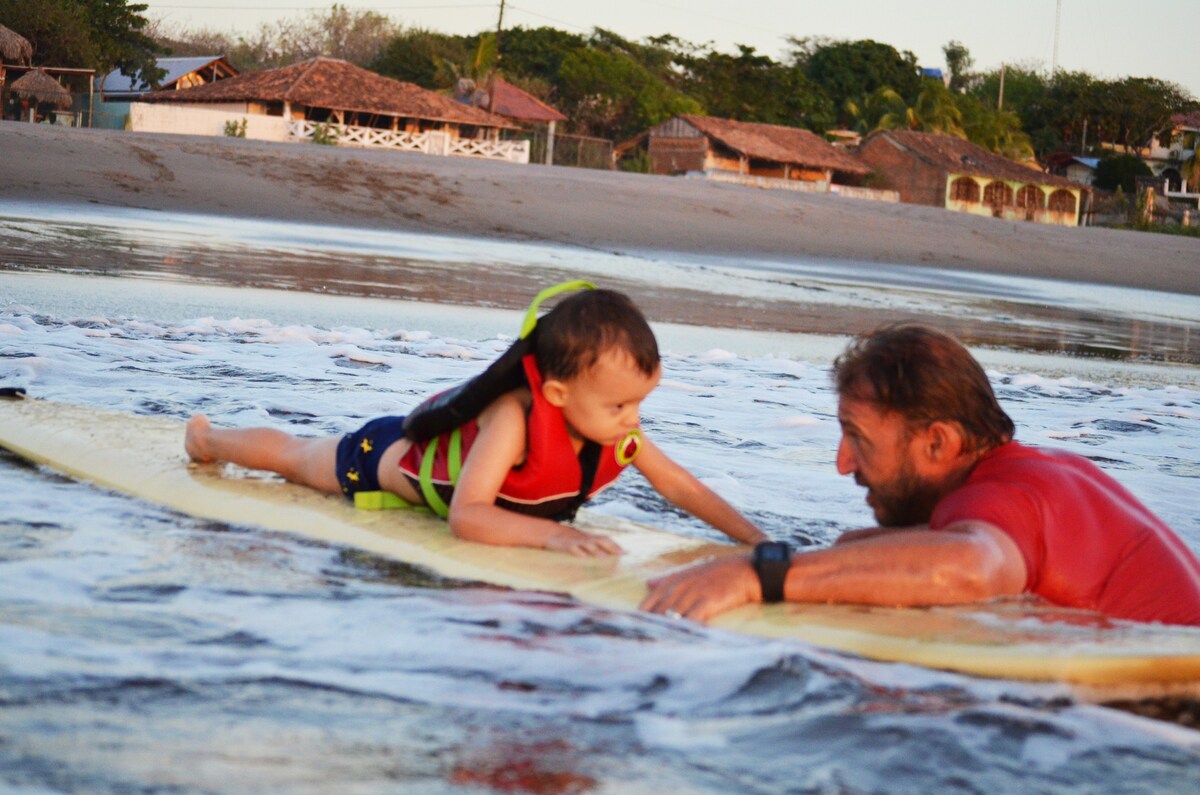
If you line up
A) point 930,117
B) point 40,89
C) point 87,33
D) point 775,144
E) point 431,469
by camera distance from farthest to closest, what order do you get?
point 930,117 < point 775,144 < point 87,33 < point 40,89 < point 431,469

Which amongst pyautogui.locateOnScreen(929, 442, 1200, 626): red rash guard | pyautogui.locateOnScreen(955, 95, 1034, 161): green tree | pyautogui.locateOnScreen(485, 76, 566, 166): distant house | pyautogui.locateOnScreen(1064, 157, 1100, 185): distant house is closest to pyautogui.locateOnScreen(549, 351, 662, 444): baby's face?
pyautogui.locateOnScreen(929, 442, 1200, 626): red rash guard

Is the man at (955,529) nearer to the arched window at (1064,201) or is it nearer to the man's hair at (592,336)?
the man's hair at (592,336)

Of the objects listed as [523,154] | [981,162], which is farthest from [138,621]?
[981,162]

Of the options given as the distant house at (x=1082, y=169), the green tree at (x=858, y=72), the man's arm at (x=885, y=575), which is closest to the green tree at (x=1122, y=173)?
the distant house at (x=1082, y=169)

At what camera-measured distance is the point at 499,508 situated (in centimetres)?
327

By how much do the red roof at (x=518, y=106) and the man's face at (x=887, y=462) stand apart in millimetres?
47805

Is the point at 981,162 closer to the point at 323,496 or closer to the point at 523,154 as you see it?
the point at 523,154

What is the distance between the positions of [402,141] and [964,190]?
24292mm

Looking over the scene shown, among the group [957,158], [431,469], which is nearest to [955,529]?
[431,469]

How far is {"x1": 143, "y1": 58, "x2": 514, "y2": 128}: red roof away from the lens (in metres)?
40.4

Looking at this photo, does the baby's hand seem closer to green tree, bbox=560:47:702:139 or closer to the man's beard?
the man's beard

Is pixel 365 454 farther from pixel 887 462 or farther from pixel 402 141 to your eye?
pixel 402 141

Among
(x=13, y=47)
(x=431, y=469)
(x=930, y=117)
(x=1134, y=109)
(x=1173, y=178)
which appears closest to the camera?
(x=431, y=469)

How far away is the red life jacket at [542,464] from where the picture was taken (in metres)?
3.27
